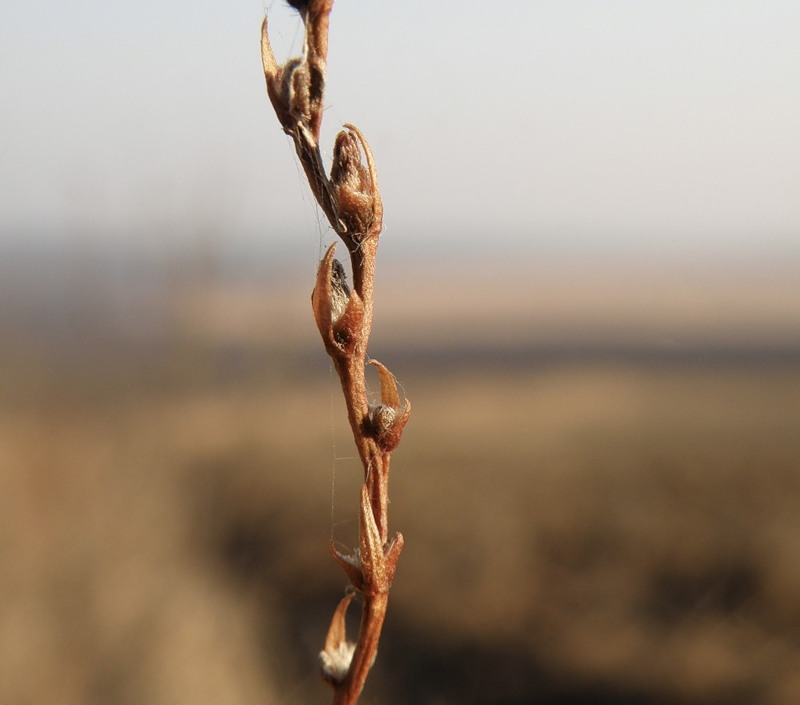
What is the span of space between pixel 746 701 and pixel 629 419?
5.51 metres

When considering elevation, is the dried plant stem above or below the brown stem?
above

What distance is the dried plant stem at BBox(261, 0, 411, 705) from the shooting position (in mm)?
578

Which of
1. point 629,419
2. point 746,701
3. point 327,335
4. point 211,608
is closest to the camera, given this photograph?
point 327,335

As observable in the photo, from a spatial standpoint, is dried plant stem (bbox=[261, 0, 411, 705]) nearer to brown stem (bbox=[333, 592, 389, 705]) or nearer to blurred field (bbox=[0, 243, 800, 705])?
brown stem (bbox=[333, 592, 389, 705])

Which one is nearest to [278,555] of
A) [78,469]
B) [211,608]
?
[211,608]

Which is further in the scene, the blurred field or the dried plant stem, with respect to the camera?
the blurred field

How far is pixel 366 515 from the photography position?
0.63 m

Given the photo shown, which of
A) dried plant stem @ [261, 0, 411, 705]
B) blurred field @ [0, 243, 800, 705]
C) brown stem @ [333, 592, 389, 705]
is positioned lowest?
blurred field @ [0, 243, 800, 705]

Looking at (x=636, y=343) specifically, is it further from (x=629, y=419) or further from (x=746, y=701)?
(x=746, y=701)

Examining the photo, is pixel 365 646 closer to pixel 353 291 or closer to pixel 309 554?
pixel 353 291

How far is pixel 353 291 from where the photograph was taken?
2.06ft

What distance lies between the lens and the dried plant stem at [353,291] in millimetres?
578

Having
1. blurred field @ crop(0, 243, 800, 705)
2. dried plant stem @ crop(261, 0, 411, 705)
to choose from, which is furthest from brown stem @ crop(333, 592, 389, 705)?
blurred field @ crop(0, 243, 800, 705)

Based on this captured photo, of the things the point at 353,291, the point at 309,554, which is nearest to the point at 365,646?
the point at 353,291
